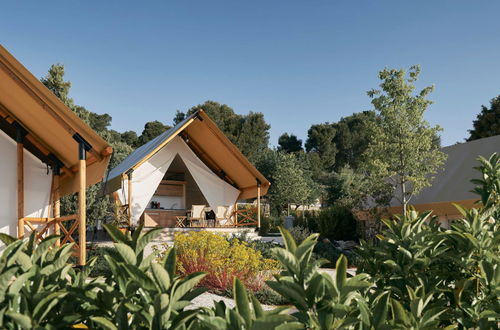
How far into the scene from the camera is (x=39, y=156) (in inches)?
340

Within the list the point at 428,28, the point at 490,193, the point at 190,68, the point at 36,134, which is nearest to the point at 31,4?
the point at 190,68

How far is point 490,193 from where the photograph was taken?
9.48ft

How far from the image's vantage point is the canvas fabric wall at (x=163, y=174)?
1520cm

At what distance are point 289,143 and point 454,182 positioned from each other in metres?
33.3

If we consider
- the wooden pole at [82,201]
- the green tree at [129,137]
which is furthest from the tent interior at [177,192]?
the green tree at [129,137]

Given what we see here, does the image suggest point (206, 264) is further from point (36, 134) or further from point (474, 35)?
point (474, 35)

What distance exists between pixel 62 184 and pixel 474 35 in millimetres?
12579

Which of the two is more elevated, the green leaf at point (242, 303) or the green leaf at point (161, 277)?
the green leaf at point (161, 277)

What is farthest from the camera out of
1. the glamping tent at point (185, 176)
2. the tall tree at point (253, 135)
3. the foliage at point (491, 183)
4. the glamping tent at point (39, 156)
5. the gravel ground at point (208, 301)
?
the tall tree at point (253, 135)

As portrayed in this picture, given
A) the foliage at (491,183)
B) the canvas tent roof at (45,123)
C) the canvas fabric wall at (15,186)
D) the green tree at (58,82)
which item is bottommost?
the foliage at (491,183)

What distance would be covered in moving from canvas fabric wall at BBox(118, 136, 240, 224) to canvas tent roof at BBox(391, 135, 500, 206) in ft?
22.5

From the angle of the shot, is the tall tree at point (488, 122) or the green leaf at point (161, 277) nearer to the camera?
Result: the green leaf at point (161, 277)

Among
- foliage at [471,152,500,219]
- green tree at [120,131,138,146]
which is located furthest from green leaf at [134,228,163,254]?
green tree at [120,131,138,146]

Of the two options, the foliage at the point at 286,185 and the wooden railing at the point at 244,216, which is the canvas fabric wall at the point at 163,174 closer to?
the wooden railing at the point at 244,216
